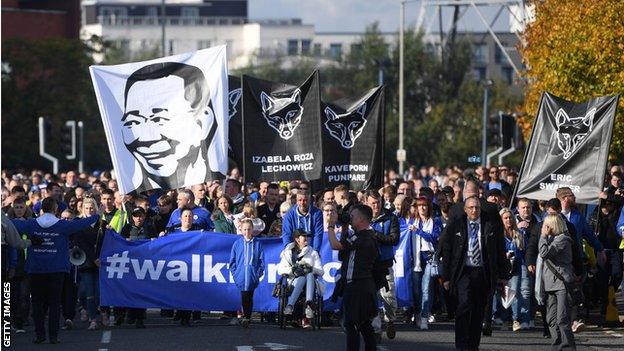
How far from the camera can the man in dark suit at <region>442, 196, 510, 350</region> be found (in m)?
16.2

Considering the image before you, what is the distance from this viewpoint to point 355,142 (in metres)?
21.9

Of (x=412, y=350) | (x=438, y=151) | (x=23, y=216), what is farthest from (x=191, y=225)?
(x=438, y=151)

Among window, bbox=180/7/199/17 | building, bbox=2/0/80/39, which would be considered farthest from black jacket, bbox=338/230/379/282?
window, bbox=180/7/199/17

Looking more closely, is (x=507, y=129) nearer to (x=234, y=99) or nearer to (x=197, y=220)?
(x=234, y=99)

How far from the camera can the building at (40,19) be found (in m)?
80.0

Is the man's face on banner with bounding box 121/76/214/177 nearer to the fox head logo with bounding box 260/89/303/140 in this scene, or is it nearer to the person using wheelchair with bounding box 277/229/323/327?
the fox head logo with bounding box 260/89/303/140

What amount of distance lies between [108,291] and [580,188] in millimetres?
5904

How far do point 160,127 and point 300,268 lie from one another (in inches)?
98.9

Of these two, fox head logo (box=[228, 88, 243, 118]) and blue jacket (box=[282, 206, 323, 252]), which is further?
fox head logo (box=[228, 88, 243, 118])

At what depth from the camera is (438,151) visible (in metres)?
75.9

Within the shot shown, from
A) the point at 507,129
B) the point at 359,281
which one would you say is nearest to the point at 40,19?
the point at 507,129

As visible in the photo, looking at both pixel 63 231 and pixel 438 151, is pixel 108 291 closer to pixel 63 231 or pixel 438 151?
pixel 63 231

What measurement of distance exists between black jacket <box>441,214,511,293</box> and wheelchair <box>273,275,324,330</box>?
11.6ft

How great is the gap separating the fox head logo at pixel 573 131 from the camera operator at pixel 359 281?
18.1 feet
